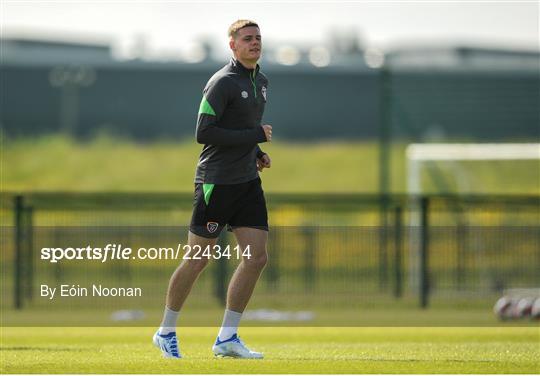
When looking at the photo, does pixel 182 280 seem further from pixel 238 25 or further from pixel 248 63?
pixel 238 25

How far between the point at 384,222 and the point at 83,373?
13.3m

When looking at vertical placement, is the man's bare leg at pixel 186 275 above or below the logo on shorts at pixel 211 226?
below

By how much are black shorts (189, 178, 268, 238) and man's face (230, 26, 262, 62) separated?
0.94 metres

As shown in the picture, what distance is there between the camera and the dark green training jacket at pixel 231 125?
10539mm

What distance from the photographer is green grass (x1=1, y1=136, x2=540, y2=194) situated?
4281 centimetres

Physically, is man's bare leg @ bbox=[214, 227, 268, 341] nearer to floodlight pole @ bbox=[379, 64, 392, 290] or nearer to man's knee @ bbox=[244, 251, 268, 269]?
man's knee @ bbox=[244, 251, 268, 269]

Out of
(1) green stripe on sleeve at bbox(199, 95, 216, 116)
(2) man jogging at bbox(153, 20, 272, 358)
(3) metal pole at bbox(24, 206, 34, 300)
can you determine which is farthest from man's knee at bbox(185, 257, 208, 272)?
(3) metal pole at bbox(24, 206, 34, 300)

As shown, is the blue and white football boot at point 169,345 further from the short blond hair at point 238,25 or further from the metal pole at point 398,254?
the metal pole at point 398,254

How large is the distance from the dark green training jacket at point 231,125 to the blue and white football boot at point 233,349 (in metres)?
1.19

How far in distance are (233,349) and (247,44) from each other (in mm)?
2258

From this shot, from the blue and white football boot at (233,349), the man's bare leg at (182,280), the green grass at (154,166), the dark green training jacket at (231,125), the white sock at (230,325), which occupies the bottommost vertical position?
the green grass at (154,166)

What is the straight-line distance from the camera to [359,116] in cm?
5188

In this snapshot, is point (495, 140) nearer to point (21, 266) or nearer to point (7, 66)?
point (7, 66)

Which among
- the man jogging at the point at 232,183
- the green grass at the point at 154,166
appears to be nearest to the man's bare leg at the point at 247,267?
the man jogging at the point at 232,183
